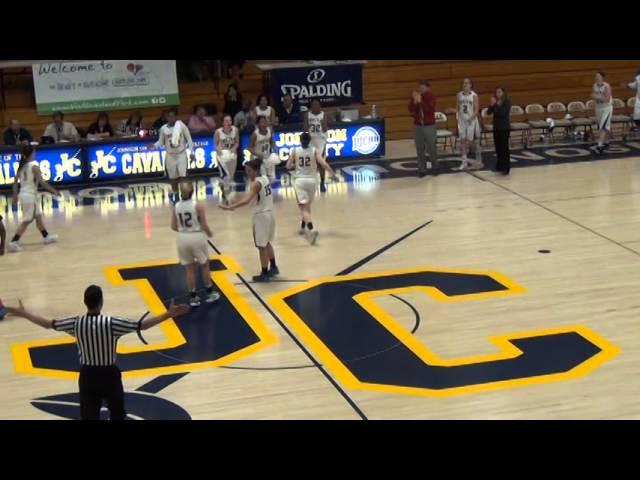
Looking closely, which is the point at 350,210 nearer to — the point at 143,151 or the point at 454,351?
the point at 143,151

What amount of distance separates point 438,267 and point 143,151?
8118mm

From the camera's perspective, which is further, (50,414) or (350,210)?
(350,210)

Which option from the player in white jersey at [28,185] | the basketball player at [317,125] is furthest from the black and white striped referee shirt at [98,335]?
the basketball player at [317,125]

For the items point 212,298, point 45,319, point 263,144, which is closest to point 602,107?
point 263,144

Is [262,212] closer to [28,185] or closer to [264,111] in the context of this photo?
[28,185]

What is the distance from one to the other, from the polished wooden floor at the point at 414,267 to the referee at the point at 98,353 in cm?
172

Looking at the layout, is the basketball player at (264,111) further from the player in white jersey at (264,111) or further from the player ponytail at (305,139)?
the player ponytail at (305,139)

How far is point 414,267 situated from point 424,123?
20.1ft

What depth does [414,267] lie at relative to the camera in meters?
13.2

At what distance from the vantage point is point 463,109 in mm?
19344

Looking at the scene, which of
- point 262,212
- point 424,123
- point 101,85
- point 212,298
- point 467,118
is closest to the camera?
point 212,298

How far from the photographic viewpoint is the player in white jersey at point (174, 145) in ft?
55.0
